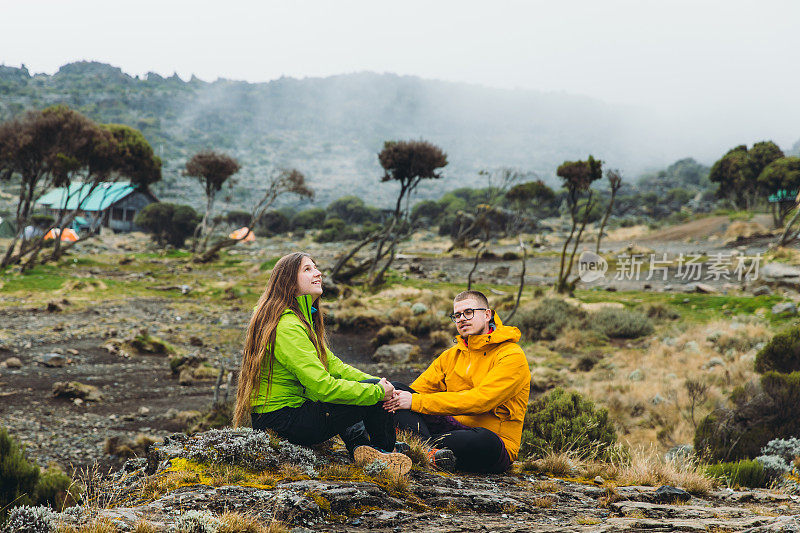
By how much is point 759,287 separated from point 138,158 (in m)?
30.4

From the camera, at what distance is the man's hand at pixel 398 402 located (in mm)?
3914

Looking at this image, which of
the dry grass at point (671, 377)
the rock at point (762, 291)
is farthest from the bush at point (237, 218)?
the dry grass at point (671, 377)

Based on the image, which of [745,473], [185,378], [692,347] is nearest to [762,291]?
[692,347]

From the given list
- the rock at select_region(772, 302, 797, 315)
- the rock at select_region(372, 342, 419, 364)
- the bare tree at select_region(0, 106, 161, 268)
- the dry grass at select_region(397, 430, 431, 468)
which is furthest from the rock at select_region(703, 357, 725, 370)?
the bare tree at select_region(0, 106, 161, 268)

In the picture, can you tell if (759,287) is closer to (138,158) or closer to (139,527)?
(139,527)

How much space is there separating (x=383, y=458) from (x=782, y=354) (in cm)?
839

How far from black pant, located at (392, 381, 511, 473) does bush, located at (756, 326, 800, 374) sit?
704 centimetres

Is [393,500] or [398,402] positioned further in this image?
[398,402]

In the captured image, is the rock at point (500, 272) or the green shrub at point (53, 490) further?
the rock at point (500, 272)

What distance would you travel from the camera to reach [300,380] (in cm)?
348

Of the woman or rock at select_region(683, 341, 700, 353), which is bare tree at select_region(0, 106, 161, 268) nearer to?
the woman

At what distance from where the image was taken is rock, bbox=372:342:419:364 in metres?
13.6

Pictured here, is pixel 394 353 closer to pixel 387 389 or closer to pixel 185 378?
pixel 185 378

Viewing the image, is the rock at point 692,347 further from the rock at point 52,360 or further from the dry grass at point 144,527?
the rock at point 52,360
